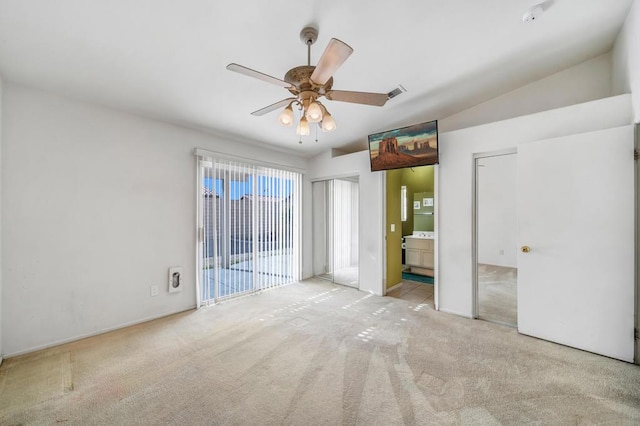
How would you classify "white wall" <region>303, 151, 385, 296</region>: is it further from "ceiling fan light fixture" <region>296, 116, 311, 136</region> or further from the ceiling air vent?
"ceiling fan light fixture" <region>296, 116, 311, 136</region>

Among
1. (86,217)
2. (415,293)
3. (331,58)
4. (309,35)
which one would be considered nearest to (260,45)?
(309,35)

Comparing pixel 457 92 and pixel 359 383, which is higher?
pixel 457 92

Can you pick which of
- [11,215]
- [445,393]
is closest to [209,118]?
[11,215]

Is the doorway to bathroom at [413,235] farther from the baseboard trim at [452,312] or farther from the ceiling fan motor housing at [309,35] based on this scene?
the ceiling fan motor housing at [309,35]

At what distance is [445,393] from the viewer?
1.95 meters

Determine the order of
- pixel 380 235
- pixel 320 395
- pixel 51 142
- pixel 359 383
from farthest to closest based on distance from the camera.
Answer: pixel 380 235, pixel 51 142, pixel 359 383, pixel 320 395

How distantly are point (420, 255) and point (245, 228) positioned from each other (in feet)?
12.5

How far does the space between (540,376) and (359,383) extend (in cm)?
154

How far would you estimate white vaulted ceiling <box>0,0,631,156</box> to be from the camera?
186 cm

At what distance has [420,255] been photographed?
18.5 feet

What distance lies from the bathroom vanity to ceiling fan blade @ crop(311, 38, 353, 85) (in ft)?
15.0

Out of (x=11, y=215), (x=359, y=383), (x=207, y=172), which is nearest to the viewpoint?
(x=359, y=383)

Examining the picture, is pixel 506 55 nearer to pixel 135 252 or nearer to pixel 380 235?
pixel 380 235

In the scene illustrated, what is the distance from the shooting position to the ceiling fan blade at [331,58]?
1.42 metres
